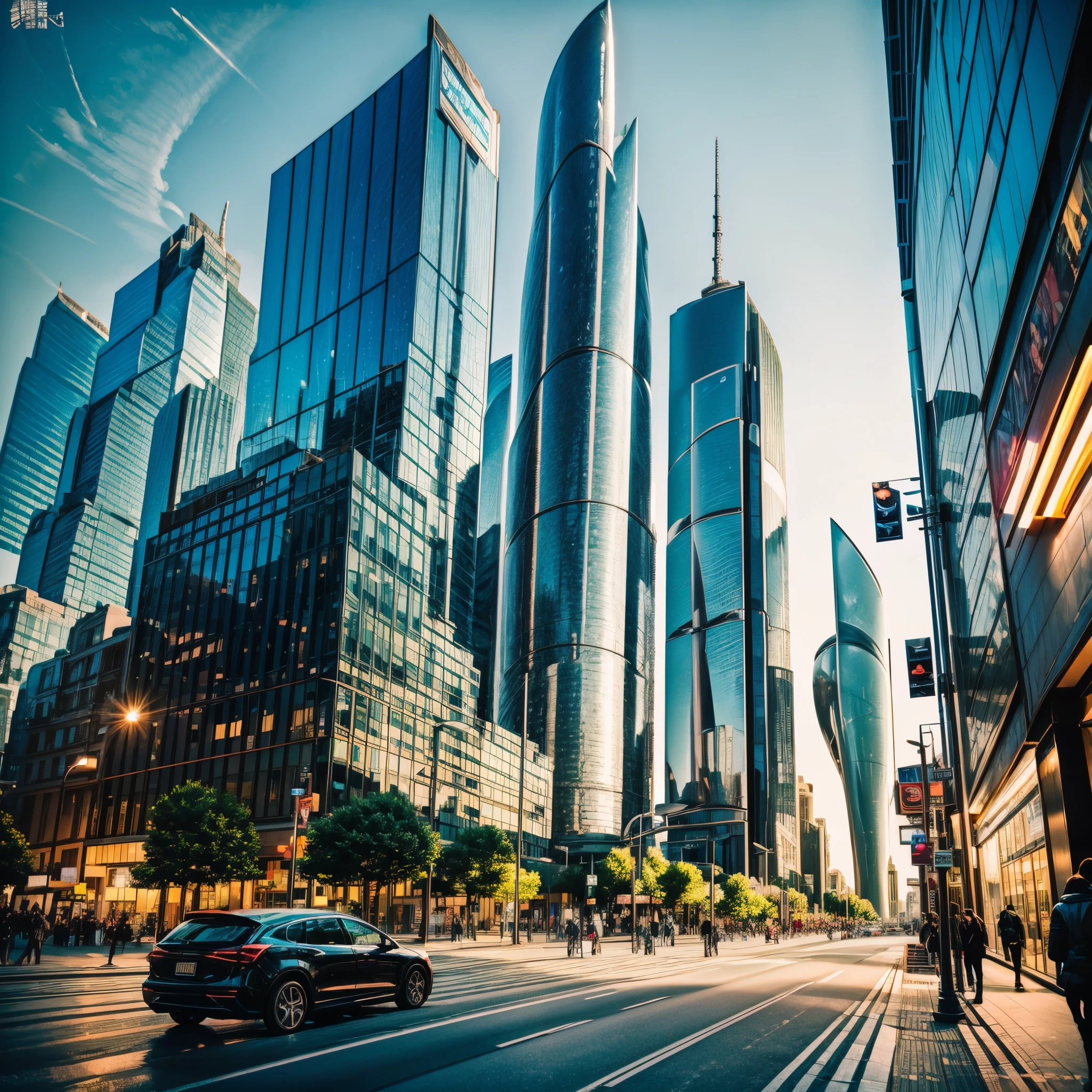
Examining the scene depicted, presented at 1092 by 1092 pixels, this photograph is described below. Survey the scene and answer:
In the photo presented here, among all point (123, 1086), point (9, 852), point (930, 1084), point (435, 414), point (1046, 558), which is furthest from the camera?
point (435, 414)

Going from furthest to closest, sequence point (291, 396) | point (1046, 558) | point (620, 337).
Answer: point (620, 337) → point (291, 396) → point (1046, 558)

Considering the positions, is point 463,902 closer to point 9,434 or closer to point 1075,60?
point 1075,60

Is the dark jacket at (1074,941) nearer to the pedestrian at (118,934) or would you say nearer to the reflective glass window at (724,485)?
the pedestrian at (118,934)

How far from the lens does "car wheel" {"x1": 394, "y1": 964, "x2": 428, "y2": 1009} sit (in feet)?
46.9

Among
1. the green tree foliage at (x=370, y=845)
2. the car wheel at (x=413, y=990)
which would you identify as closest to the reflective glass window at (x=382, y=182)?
the green tree foliage at (x=370, y=845)

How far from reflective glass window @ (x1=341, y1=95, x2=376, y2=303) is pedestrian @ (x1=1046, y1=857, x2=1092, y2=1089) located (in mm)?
141725

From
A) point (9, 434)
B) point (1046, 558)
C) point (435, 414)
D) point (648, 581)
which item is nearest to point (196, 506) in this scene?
point (435, 414)

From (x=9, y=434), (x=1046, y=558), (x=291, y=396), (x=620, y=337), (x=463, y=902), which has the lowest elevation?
(x=463, y=902)

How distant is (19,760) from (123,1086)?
13134 cm

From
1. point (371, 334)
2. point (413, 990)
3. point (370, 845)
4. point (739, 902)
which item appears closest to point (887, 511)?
point (413, 990)

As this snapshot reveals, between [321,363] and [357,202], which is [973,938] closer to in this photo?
[321,363]

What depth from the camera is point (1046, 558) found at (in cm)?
1708

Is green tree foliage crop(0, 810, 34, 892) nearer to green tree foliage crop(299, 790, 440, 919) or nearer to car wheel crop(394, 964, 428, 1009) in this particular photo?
green tree foliage crop(299, 790, 440, 919)

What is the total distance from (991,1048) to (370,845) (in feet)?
121
